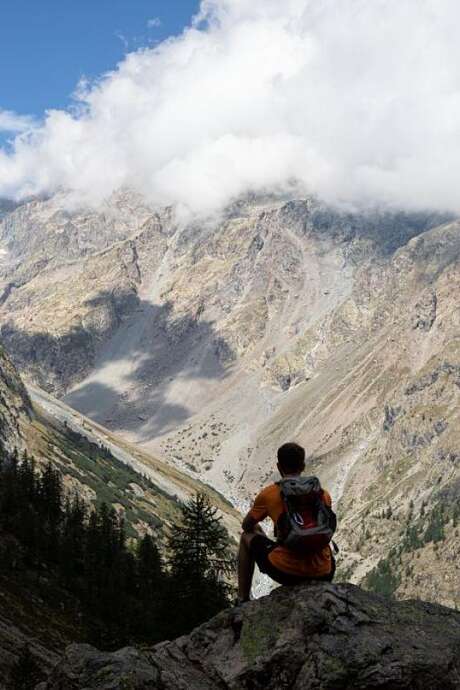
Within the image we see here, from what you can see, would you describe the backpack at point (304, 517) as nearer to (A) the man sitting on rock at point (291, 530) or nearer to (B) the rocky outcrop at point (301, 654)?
(A) the man sitting on rock at point (291, 530)

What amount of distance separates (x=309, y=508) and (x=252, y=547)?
4.78 ft

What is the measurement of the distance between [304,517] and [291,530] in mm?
410

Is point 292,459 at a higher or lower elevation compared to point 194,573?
lower

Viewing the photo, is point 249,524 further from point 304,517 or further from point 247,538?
point 304,517

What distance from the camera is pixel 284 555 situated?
43.2ft

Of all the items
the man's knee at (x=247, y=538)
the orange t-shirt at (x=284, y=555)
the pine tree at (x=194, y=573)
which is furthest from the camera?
the pine tree at (x=194, y=573)

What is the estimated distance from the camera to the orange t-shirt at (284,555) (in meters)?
13.1

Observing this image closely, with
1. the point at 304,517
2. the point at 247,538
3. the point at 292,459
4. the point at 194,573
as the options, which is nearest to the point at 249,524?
the point at 247,538

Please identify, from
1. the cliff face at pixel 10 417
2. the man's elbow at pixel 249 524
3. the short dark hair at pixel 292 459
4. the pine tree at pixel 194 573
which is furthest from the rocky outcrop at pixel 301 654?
the cliff face at pixel 10 417

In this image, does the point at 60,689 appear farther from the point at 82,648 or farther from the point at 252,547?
the point at 252,547

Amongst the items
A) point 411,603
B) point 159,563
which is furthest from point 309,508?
point 159,563

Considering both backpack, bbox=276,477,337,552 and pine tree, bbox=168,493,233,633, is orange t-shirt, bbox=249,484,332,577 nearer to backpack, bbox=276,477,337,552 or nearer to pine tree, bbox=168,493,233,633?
backpack, bbox=276,477,337,552

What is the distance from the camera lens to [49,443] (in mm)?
187375

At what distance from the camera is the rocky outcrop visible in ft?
39.9
